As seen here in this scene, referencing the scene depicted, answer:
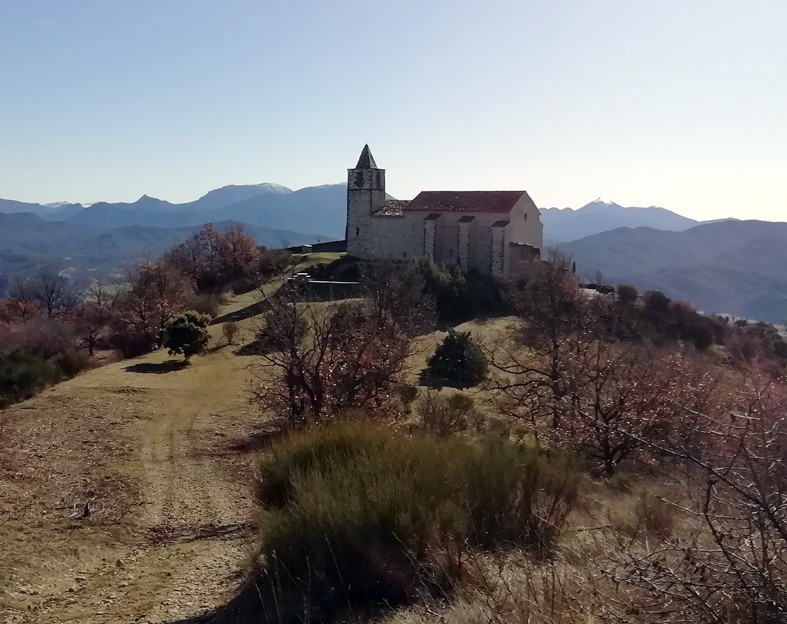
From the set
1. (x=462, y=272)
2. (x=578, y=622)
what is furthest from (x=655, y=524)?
(x=462, y=272)

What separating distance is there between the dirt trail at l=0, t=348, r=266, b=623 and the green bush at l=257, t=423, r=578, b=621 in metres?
1.14

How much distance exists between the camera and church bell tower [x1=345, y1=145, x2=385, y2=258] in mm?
44562

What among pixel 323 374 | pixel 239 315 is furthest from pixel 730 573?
pixel 239 315

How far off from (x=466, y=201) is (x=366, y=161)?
7907 millimetres

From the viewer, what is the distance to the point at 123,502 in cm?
995

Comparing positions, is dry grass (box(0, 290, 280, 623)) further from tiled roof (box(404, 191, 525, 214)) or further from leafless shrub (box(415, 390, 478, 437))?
tiled roof (box(404, 191, 525, 214))

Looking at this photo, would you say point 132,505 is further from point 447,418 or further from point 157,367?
point 157,367

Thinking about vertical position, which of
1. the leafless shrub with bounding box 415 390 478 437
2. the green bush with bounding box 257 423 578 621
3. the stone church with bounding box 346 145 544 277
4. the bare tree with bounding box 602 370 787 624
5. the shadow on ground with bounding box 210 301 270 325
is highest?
the stone church with bounding box 346 145 544 277

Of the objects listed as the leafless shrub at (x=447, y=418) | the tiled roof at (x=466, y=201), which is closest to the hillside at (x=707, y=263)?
the tiled roof at (x=466, y=201)

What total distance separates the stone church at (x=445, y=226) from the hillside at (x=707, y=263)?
14382 mm

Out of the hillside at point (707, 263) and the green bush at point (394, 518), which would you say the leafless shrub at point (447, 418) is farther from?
the hillside at point (707, 263)

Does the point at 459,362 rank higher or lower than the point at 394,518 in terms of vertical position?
lower

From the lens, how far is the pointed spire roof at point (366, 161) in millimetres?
45156

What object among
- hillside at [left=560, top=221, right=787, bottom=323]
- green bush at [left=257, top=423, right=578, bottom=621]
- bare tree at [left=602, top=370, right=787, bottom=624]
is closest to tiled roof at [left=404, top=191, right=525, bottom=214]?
hillside at [left=560, top=221, right=787, bottom=323]
